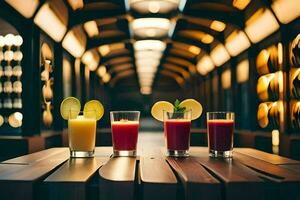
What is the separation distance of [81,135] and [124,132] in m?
0.19

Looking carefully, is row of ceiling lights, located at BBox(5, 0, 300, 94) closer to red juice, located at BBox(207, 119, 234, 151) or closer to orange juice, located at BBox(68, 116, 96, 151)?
orange juice, located at BBox(68, 116, 96, 151)

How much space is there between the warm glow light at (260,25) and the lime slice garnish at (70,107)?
159 inches

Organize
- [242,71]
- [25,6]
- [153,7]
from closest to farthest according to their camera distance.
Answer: [25,6] < [153,7] < [242,71]

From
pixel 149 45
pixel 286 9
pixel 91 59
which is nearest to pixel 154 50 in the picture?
pixel 149 45

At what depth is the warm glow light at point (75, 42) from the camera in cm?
695

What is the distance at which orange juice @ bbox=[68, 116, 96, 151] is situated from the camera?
175 cm

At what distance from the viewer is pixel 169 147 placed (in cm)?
178

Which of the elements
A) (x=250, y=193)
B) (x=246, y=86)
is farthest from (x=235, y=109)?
(x=250, y=193)

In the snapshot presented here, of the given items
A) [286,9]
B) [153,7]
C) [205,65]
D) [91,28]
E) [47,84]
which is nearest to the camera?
[286,9]

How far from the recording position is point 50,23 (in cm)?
567

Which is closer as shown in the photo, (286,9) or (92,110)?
(92,110)

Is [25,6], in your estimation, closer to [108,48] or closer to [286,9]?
[286,9]

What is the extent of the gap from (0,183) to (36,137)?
3983mm

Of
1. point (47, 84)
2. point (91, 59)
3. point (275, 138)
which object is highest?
point (91, 59)
